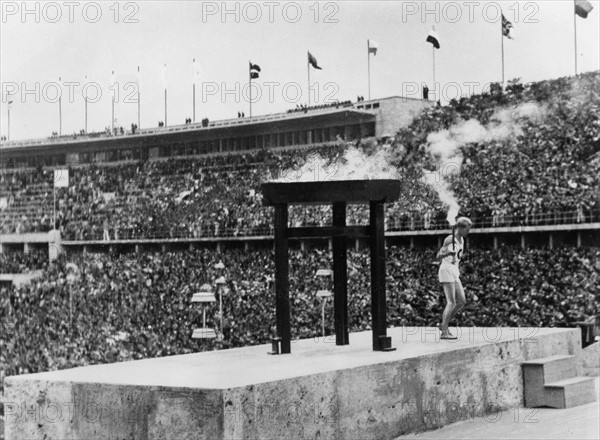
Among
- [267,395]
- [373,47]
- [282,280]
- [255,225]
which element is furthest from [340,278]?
[255,225]

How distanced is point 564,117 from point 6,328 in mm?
18014

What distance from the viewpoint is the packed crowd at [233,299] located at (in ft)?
68.8

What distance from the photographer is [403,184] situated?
28.3 m

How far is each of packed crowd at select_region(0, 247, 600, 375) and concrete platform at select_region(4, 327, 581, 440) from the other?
10.8 metres

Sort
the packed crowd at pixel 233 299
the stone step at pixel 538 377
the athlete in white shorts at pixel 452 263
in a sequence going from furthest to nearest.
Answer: the packed crowd at pixel 233 299 < the stone step at pixel 538 377 < the athlete in white shorts at pixel 452 263

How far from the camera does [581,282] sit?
2075 centimetres

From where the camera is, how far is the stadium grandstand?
2248 centimetres

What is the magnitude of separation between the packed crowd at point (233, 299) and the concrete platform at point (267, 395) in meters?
10.8

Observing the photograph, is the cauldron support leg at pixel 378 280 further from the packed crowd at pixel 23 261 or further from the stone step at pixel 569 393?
the packed crowd at pixel 23 261

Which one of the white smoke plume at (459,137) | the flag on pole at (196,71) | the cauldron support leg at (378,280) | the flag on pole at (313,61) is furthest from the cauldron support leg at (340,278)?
the white smoke plume at (459,137)

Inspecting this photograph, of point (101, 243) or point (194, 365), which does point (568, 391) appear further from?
point (101, 243)

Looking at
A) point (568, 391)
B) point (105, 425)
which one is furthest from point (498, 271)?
point (105, 425)

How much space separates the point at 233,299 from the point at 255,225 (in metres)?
4.17

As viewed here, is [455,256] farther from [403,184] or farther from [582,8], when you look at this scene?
[403,184]
